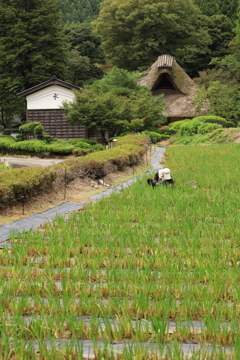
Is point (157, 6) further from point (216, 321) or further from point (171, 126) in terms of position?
point (216, 321)

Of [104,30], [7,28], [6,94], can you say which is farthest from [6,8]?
[104,30]

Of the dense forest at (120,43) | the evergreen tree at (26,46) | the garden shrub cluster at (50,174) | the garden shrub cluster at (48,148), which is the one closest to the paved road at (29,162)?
the garden shrub cluster at (48,148)

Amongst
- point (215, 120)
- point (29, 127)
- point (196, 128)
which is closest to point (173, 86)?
point (215, 120)

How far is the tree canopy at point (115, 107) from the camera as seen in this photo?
21.1 metres

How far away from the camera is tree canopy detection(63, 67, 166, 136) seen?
69.3 feet

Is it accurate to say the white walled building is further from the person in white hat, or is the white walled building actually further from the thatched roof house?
the person in white hat

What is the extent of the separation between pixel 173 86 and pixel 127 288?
32460mm

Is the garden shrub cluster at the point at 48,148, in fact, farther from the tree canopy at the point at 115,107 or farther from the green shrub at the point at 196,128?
the green shrub at the point at 196,128

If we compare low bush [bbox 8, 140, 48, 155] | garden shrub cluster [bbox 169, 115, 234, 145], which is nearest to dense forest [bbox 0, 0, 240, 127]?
garden shrub cluster [bbox 169, 115, 234, 145]

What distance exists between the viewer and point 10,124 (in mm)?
34312

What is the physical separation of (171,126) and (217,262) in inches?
1047

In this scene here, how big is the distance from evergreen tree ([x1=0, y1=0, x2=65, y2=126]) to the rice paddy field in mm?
26444

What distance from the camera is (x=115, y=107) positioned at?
70.3 feet

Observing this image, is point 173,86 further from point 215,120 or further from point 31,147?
point 31,147
